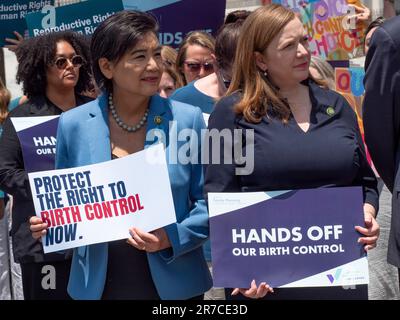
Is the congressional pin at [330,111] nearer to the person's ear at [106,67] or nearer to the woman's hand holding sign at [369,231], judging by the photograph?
the woman's hand holding sign at [369,231]

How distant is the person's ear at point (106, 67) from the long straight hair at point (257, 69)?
540 millimetres

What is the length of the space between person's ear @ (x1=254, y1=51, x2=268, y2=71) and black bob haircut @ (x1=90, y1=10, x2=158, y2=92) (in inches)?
18.4

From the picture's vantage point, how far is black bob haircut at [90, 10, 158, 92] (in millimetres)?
3854

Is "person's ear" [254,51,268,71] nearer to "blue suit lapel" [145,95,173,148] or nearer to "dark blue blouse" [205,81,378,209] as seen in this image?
"dark blue blouse" [205,81,378,209]

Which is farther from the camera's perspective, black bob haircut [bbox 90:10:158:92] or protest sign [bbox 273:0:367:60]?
protest sign [bbox 273:0:367:60]

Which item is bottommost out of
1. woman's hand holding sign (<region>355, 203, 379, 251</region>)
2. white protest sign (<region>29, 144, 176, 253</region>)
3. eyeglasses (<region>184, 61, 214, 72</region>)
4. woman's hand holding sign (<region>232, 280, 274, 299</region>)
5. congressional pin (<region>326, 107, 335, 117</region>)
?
woman's hand holding sign (<region>232, 280, 274, 299</region>)

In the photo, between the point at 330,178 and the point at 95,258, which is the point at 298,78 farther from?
the point at 95,258

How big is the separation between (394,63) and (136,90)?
1118mm

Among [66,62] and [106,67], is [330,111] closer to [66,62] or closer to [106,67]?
[106,67]

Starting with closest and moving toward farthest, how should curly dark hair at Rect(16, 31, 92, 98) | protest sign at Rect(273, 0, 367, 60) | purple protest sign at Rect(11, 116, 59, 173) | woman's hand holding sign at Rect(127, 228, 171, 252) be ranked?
woman's hand holding sign at Rect(127, 228, 171, 252) < purple protest sign at Rect(11, 116, 59, 173) < curly dark hair at Rect(16, 31, 92, 98) < protest sign at Rect(273, 0, 367, 60)

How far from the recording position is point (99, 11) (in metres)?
6.58

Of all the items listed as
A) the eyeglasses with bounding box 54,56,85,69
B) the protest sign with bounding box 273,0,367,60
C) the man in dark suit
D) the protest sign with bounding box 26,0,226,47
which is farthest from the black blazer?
the protest sign with bounding box 273,0,367,60

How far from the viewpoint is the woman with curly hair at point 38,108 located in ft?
16.0

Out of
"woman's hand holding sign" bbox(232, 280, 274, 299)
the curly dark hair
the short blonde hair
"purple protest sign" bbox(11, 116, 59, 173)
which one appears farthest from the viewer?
the short blonde hair
